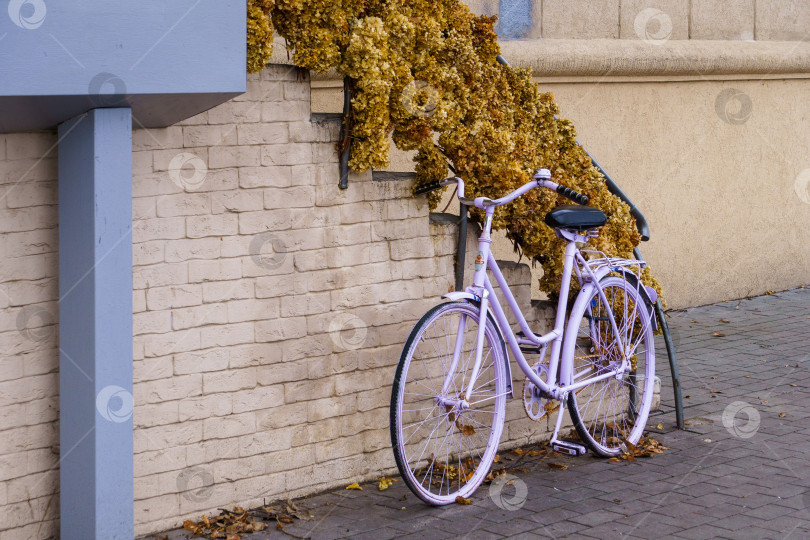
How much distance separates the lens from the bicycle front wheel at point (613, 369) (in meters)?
5.57

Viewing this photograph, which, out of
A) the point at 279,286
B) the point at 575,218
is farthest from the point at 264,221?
the point at 575,218

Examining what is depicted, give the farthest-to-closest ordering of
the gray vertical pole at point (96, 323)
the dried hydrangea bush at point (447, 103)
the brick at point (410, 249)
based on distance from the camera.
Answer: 1. the brick at point (410, 249)
2. the dried hydrangea bush at point (447, 103)
3. the gray vertical pole at point (96, 323)

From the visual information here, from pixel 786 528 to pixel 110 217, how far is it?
10.0 ft

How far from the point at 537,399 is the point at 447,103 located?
153cm

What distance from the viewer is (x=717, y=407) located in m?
6.43

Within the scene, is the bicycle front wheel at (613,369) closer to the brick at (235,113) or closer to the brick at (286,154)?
the brick at (286,154)

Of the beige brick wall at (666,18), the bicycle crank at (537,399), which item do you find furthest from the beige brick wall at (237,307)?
the beige brick wall at (666,18)

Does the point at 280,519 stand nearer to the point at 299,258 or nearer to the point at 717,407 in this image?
the point at 299,258

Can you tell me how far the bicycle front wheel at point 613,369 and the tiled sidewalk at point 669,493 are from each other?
18 centimetres

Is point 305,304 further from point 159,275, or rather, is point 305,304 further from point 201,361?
point 159,275

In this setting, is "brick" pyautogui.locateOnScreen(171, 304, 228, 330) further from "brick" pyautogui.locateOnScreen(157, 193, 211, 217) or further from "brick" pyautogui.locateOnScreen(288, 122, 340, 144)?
"brick" pyautogui.locateOnScreen(288, 122, 340, 144)

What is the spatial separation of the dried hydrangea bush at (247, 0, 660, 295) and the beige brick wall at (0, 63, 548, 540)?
20cm

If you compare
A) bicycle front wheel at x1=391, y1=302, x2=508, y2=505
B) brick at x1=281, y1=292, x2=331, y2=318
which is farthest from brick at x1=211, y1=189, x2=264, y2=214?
bicycle front wheel at x1=391, y1=302, x2=508, y2=505

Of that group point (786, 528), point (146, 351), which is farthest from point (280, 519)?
point (786, 528)
